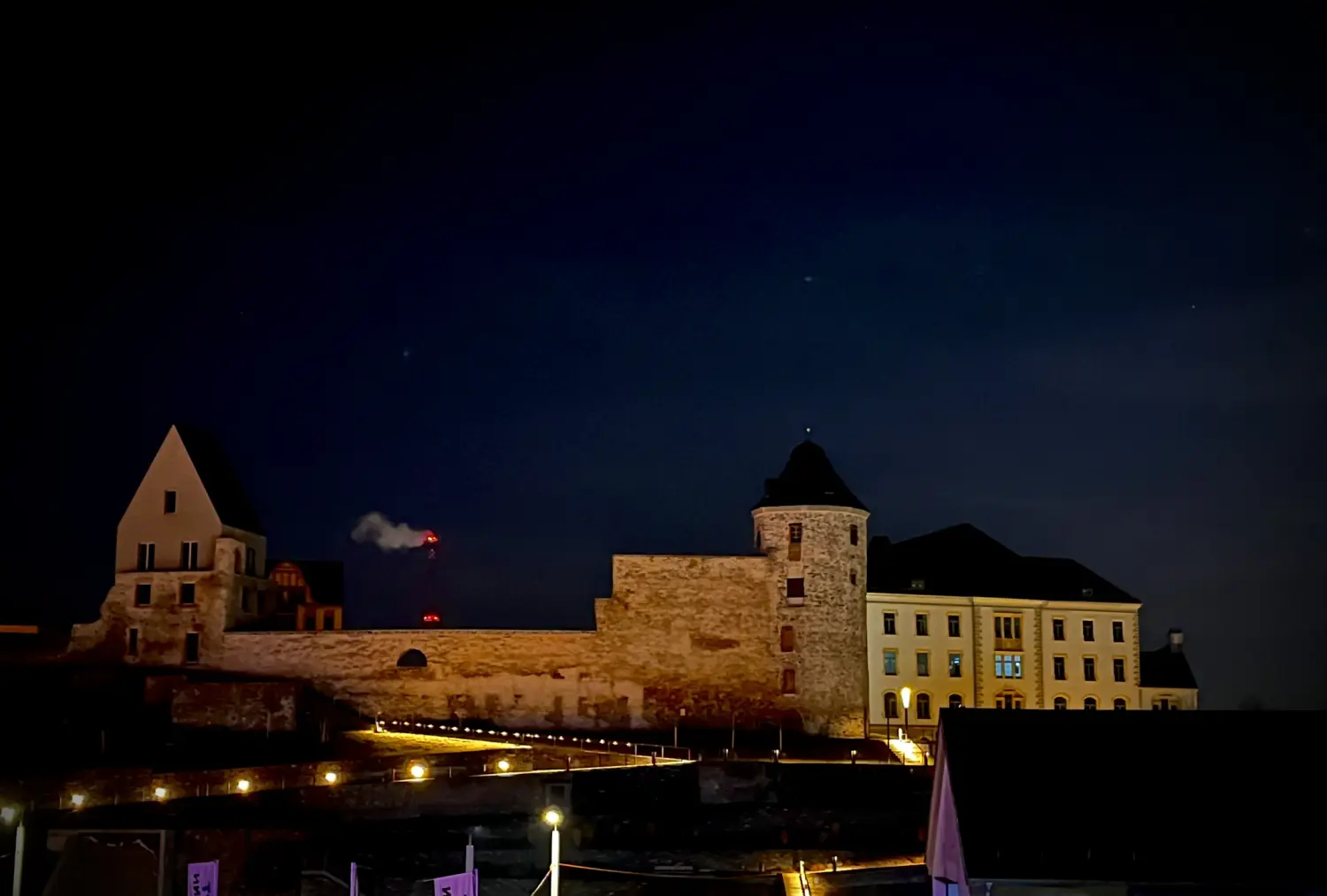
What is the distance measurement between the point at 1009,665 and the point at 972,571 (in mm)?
3711

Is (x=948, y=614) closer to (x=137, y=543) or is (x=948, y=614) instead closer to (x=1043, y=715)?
(x=137, y=543)

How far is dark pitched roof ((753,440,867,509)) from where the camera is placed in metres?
47.9

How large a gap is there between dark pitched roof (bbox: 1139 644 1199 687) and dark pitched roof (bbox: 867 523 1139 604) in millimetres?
3805

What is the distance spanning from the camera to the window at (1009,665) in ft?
175

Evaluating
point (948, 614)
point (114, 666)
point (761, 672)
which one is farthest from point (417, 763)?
point (948, 614)

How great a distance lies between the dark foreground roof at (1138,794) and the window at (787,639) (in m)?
29.2

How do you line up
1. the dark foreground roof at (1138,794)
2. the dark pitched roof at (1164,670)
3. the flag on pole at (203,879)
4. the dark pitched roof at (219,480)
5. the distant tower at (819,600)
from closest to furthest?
the dark foreground roof at (1138,794), the flag on pole at (203,879), the distant tower at (819,600), the dark pitched roof at (219,480), the dark pitched roof at (1164,670)

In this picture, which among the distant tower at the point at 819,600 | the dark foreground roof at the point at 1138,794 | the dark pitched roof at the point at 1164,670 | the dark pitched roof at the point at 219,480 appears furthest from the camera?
the dark pitched roof at the point at 1164,670

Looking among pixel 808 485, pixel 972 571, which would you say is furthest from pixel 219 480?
pixel 972 571

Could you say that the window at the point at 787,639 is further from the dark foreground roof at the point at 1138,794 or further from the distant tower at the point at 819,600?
the dark foreground roof at the point at 1138,794

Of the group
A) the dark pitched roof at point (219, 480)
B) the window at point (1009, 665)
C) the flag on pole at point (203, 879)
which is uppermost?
the dark pitched roof at point (219, 480)

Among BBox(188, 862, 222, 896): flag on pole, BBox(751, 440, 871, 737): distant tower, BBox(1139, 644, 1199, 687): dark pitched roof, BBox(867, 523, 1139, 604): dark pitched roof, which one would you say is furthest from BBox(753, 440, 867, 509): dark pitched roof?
BBox(188, 862, 222, 896): flag on pole

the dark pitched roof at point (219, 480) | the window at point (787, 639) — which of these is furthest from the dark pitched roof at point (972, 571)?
the dark pitched roof at point (219, 480)

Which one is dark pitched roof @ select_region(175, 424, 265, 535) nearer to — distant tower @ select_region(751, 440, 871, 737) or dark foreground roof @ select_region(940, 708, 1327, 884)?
distant tower @ select_region(751, 440, 871, 737)
